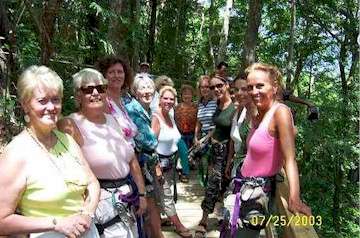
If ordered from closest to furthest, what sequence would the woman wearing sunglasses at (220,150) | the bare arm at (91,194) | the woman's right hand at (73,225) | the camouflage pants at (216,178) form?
1. the woman's right hand at (73,225)
2. the bare arm at (91,194)
3. the woman wearing sunglasses at (220,150)
4. the camouflage pants at (216,178)

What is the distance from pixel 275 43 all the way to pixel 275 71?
55.2 feet

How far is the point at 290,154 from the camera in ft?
8.18

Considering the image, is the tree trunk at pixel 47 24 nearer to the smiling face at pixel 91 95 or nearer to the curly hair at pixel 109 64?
the curly hair at pixel 109 64

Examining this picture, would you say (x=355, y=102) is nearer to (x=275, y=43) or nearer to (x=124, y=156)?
(x=275, y=43)

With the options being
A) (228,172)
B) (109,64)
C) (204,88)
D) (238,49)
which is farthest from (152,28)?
(109,64)

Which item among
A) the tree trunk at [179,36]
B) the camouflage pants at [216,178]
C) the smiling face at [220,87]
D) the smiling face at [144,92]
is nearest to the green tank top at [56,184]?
the smiling face at [144,92]

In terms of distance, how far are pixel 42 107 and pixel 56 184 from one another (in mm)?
370

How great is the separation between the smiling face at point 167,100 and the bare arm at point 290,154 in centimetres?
211

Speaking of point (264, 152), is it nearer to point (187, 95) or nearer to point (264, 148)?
point (264, 148)

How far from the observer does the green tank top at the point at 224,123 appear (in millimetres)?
4438

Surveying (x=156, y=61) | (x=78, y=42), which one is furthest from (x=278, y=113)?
(x=156, y=61)

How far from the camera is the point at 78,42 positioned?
23.2 feet

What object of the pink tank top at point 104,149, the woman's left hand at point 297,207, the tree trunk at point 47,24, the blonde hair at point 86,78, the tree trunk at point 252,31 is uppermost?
the tree trunk at point 252,31

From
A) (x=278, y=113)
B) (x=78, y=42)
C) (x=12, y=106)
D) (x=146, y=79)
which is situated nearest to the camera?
(x=278, y=113)
